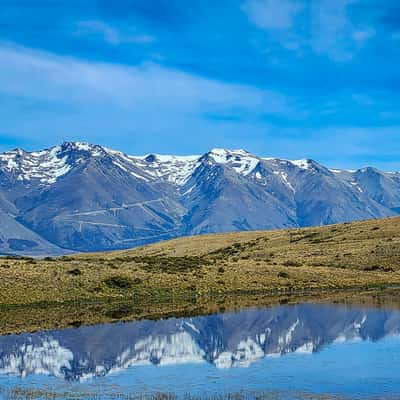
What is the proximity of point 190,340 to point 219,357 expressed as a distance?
289 inches

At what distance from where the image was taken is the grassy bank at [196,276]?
77.1 metres

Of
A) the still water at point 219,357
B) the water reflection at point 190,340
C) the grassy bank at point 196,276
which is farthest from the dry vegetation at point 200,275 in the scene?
the still water at point 219,357

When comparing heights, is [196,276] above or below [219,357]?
above

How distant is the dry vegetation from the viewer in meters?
77.6

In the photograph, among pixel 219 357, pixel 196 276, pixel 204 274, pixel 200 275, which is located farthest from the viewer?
pixel 204 274

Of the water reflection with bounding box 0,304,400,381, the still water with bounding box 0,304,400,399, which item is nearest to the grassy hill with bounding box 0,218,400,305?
the water reflection with bounding box 0,304,400,381

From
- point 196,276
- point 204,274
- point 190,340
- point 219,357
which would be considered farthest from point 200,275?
point 219,357

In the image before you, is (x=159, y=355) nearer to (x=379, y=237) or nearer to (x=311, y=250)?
(x=311, y=250)

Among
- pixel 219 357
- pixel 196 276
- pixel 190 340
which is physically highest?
pixel 196 276

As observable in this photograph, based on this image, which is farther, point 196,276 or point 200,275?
point 200,275

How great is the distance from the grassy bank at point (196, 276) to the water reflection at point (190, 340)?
15918 mm

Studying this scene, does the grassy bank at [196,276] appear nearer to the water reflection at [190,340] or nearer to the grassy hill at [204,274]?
the grassy hill at [204,274]

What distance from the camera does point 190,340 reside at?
51500 mm

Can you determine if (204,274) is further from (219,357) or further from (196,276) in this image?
(219,357)
